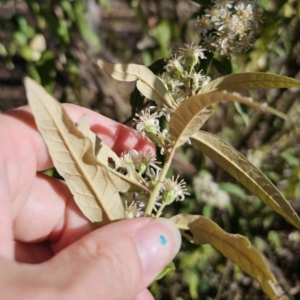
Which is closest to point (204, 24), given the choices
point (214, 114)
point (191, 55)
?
point (191, 55)

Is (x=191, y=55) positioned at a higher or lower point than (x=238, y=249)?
higher

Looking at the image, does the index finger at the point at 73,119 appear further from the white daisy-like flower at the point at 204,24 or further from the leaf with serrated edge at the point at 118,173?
the white daisy-like flower at the point at 204,24

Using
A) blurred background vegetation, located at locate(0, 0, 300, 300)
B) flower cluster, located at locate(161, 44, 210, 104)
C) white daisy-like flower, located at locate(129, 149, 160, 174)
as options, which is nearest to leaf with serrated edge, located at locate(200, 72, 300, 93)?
flower cluster, located at locate(161, 44, 210, 104)

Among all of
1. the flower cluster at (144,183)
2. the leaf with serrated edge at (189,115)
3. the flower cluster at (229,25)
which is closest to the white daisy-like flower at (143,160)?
the flower cluster at (144,183)

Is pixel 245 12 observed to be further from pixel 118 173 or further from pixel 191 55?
pixel 118 173

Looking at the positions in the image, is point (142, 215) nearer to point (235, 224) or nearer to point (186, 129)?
point (186, 129)

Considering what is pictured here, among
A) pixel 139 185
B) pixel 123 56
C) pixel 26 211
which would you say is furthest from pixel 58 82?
pixel 139 185
